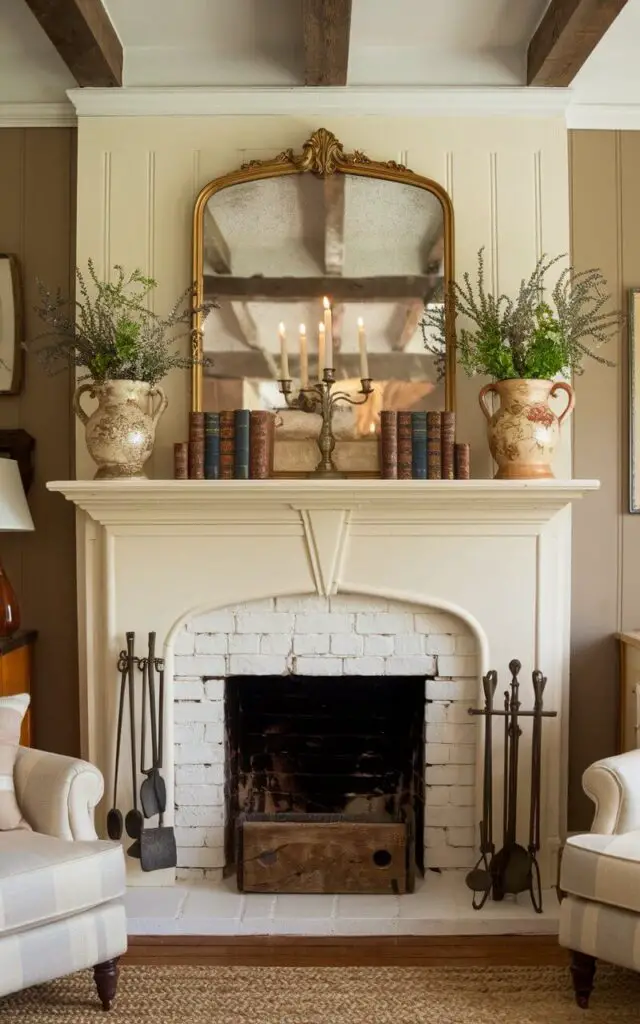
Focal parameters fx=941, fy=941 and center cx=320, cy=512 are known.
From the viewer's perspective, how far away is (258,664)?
305 cm

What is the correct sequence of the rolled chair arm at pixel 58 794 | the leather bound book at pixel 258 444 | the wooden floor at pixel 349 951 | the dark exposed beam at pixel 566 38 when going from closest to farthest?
the rolled chair arm at pixel 58 794 → the wooden floor at pixel 349 951 → the dark exposed beam at pixel 566 38 → the leather bound book at pixel 258 444

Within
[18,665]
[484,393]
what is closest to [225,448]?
[484,393]

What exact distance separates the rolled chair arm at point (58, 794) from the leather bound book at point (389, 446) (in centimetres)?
122

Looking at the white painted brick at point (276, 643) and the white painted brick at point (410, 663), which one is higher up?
the white painted brick at point (276, 643)

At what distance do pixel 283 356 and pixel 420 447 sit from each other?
1.79 feet

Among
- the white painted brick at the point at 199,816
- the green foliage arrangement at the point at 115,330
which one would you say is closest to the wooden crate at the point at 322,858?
the white painted brick at the point at 199,816

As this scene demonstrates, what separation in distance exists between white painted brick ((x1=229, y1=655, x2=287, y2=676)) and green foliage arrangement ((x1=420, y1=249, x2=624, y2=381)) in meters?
1.10

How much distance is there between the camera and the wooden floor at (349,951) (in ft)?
8.19

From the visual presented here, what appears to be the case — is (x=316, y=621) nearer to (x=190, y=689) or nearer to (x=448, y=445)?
(x=190, y=689)

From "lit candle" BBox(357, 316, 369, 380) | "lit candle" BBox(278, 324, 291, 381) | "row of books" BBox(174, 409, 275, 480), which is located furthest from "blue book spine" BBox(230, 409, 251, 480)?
"lit candle" BBox(357, 316, 369, 380)

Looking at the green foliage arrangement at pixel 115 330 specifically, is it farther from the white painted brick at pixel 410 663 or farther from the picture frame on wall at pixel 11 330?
the white painted brick at pixel 410 663

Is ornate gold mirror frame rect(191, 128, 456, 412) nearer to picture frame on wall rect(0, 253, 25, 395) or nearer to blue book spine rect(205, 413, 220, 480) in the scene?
blue book spine rect(205, 413, 220, 480)

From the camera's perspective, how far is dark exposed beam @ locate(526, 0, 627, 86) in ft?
8.53

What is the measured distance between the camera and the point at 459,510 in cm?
295
